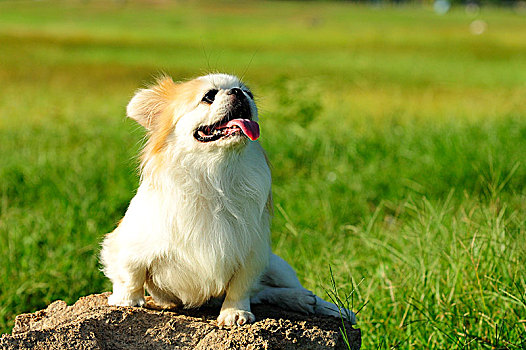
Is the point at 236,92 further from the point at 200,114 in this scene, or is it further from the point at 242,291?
the point at 242,291

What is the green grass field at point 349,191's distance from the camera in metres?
3.89

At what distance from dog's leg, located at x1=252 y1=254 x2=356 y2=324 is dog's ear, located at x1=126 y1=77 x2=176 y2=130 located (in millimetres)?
970

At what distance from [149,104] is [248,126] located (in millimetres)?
639

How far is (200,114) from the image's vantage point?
9.07 feet

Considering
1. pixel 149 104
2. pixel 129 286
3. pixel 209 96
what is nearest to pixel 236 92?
pixel 209 96

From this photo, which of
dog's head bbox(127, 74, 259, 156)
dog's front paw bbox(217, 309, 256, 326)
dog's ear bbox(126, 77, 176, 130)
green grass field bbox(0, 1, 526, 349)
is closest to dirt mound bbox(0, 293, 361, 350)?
dog's front paw bbox(217, 309, 256, 326)

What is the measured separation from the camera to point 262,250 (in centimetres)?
292

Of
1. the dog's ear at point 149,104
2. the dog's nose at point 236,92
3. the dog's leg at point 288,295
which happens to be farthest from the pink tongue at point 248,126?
the dog's leg at point 288,295

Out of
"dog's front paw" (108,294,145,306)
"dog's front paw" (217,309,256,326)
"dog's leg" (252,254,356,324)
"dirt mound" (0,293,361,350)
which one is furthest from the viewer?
"dog's leg" (252,254,356,324)

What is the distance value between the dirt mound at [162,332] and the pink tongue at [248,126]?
33.7 inches

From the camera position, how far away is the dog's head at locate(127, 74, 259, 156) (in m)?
2.71

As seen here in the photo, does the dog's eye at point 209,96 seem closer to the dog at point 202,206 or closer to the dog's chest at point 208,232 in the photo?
the dog at point 202,206

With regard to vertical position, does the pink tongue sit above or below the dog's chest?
above

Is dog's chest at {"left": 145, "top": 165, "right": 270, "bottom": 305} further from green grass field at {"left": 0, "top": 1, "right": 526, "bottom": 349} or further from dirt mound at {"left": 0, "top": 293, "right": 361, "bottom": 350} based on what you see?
green grass field at {"left": 0, "top": 1, "right": 526, "bottom": 349}
